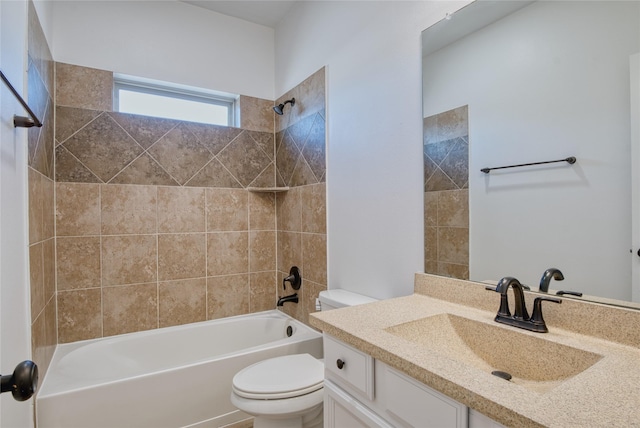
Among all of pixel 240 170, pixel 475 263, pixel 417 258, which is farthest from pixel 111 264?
pixel 475 263

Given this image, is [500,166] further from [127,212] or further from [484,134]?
[127,212]

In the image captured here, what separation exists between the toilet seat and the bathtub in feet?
0.21

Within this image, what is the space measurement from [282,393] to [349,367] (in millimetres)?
584

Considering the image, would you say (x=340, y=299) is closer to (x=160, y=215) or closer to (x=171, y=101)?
(x=160, y=215)

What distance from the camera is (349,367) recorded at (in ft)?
3.26

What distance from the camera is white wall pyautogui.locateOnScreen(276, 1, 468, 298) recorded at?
4.96 ft

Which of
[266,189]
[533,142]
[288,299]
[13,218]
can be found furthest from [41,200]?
[533,142]

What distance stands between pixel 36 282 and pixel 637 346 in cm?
221

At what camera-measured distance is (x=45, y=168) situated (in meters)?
1.76

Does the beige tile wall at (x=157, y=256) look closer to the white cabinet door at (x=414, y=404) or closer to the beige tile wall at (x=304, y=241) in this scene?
the beige tile wall at (x=304, y=241)

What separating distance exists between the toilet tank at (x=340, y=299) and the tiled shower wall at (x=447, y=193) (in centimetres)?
44

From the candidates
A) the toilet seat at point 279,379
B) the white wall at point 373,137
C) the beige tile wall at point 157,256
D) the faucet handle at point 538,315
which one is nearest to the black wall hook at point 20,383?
the toilet seat at point 279,379

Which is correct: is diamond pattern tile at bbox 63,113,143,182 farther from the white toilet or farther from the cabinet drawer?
the cabinet drawer

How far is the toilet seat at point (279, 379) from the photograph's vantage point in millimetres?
1417
